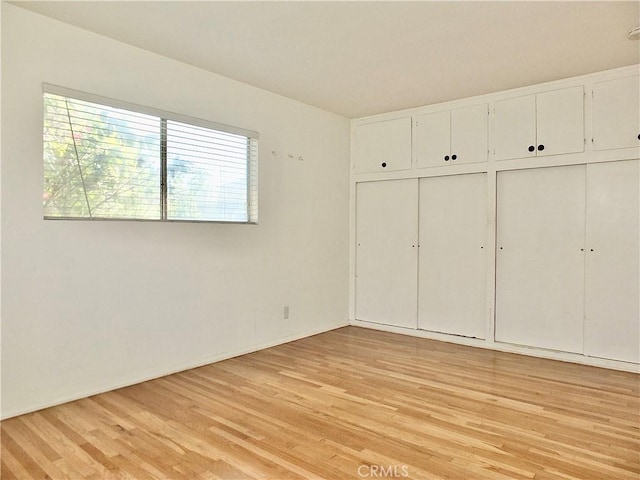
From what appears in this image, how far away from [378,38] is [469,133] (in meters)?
1.87

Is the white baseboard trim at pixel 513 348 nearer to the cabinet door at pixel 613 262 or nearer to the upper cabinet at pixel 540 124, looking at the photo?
the cabinet door at pixel 613 262

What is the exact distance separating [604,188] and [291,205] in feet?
9.67

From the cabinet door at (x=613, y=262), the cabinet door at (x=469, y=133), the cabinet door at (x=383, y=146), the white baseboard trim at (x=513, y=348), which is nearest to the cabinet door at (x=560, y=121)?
the cabinet door at (x=613, y=262)

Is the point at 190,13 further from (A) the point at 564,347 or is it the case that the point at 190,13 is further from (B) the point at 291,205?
(A) the point at 564,347

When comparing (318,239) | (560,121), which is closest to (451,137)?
(560,121)

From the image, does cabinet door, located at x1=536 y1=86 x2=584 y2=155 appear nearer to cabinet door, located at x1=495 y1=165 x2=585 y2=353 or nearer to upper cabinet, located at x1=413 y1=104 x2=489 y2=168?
cabinet door, located at x1=495 y1=165 x2=585 y2=353

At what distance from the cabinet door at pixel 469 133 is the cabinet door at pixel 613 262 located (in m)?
1.02

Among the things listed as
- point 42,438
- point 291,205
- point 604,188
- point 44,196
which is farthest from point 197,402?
point 604,188

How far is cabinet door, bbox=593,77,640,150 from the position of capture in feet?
12.1

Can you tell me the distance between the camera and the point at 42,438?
→ 2.46 meters

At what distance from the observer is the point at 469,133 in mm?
4586

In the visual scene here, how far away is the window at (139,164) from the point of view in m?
2.97

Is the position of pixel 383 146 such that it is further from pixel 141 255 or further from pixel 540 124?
pixel 141 255

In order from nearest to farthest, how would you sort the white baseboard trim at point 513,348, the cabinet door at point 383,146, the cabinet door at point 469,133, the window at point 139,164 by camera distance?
1. the window at point 139,164
2. the white baseboard trim at point 513,348
3. the cabinet door at point 469,133
4. the cabinet door at point 383,146
